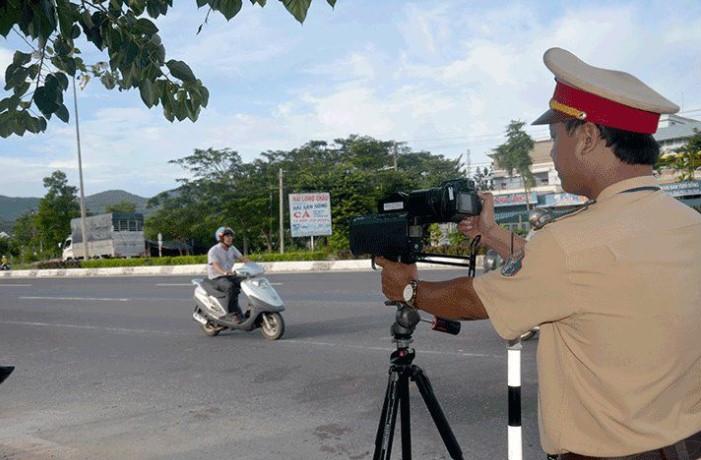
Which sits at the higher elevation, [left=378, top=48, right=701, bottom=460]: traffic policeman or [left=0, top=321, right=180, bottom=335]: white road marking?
[left=378, top=48, right=701, bottom=460]: traffic policeman

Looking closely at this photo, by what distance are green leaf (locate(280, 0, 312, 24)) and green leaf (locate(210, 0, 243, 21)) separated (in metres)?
0.22

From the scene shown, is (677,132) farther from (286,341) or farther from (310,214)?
(286,341)

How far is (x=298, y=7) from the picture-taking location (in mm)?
2639

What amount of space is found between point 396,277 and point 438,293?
0.25 m

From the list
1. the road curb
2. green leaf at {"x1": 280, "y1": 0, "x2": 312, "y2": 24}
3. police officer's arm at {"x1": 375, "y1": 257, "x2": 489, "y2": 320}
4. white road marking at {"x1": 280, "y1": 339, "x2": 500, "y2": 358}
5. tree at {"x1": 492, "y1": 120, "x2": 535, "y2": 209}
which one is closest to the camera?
police officer's arm at {"x1": 375, "y1": 257, "x2": 489, "y2": 320}

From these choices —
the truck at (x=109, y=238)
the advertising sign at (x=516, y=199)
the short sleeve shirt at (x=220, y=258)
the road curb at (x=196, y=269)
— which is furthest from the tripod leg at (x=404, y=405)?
the advertising sign at (x=516, y=199)

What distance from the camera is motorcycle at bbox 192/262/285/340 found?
9.10 metres

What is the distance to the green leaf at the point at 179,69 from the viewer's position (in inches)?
117

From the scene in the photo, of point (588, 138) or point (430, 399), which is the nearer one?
point (588, 138)

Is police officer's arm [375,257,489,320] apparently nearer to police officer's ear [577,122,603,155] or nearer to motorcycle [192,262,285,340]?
police officer's ear [577,122,603,155]

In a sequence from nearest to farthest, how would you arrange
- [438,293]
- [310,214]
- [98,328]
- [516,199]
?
[438,293], [98,328], [310,214], [516,199]

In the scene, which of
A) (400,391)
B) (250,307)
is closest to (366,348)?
(250,307)

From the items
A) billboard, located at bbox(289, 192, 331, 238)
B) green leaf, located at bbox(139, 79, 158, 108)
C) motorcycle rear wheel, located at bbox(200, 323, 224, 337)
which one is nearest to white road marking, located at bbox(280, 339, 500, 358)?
motorcycle rear wheel, located at bbox(200, 323, 224, 337)

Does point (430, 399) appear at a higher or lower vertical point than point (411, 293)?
lower
